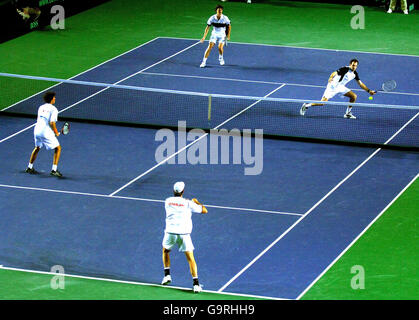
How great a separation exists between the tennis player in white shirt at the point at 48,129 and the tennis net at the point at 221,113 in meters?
4.35

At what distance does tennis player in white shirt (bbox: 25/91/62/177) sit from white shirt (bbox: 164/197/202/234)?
661 cm

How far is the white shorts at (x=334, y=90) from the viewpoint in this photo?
98.8 ft

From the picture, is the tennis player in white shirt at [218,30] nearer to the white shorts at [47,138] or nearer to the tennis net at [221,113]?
the tennis net at [221,113]

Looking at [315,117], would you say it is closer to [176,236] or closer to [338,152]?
[338,152]

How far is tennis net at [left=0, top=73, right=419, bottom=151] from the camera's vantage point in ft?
95.7

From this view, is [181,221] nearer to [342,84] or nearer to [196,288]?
[196,288]

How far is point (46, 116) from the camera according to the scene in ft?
83.1

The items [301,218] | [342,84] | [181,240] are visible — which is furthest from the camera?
[342,84]

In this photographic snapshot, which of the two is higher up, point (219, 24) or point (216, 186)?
point (219, 24)

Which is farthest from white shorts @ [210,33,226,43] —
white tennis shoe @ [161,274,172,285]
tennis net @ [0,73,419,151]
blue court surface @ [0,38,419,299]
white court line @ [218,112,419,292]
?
white tennis shoe @ [161,274,172,285]

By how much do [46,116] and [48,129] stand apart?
0.33m

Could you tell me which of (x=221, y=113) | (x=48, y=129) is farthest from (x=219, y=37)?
(x=48, y=129)

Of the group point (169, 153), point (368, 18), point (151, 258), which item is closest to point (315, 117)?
point (169, 153)

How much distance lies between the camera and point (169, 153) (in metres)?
27.6
